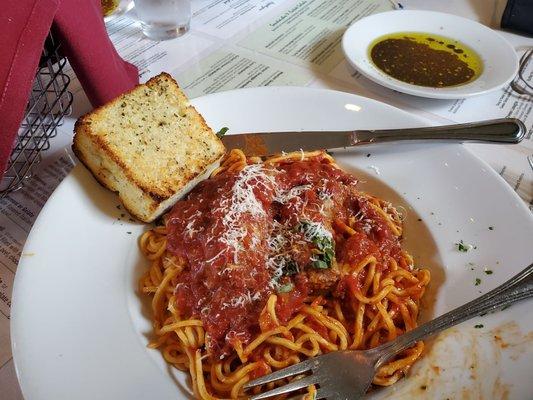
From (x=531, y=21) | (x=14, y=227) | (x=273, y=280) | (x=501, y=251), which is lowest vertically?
(x=531, y=21)

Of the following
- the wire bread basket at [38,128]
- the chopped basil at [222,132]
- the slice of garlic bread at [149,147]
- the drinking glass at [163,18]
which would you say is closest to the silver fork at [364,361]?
the slice of garlic bread at [149,147]

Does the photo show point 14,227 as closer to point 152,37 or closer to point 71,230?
point 71,230

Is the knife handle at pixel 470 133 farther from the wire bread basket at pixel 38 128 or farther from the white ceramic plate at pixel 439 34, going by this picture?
the wire bread basket at pixel 38 128

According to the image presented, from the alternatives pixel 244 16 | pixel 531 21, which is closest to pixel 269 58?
pixel 244 16

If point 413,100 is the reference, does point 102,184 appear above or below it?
above

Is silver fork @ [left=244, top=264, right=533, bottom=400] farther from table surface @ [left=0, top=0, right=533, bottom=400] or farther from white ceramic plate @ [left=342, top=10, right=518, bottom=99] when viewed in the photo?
white ceramic plate @ [left=342, top=10, right=518, bottom=99]

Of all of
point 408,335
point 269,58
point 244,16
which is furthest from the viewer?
point 244,16
